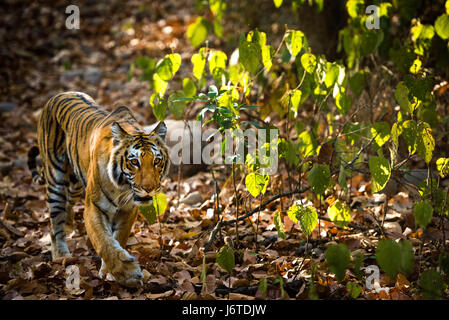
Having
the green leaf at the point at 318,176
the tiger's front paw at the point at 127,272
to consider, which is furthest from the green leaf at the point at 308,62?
the tiger's front paw at the point at 127,272

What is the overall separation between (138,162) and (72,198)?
1579 millimetres

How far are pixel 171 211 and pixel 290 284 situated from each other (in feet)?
6.08

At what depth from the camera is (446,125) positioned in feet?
16.5

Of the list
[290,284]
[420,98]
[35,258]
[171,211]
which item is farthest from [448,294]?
[35,258]

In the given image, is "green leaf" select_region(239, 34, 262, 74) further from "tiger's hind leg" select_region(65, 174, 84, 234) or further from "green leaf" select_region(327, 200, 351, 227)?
"tiger's hind leg" select_region(65, 174, 84, 234)

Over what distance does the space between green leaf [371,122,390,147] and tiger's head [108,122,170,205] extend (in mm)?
1413

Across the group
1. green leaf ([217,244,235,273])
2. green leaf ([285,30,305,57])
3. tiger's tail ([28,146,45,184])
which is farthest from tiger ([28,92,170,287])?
green leaf ([285,30,305,57])

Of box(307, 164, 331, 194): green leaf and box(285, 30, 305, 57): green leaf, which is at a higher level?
box(285, 30, 305, 57): green leaf

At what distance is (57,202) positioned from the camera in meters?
4.51

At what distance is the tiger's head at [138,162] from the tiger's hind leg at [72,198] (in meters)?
1.24

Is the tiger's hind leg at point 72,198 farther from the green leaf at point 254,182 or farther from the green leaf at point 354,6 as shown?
the green leaf at point 354,6

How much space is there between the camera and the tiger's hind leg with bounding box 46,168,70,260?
171 inches

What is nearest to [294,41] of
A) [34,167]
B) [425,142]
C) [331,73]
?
[331,73]

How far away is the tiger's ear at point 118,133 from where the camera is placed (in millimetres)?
3574
